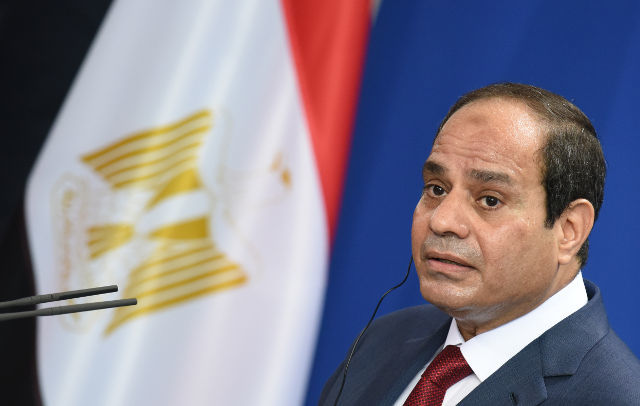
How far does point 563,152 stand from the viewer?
1.40 meters

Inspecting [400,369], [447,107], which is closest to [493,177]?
[400,369]

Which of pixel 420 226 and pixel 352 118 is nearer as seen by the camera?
pixel 420 226

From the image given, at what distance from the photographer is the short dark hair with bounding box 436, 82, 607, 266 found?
1.40 meters

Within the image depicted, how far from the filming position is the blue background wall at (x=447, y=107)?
6.96 ft

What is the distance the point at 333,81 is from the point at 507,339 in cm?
120

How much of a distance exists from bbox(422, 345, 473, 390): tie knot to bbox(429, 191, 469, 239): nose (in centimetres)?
23

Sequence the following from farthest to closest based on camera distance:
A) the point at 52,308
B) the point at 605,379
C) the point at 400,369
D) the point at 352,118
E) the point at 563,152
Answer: the point at 352,118, the point at 400,369, the point at 563,152, the point at 605,379, the point at 52,308

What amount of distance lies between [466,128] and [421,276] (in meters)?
0.27

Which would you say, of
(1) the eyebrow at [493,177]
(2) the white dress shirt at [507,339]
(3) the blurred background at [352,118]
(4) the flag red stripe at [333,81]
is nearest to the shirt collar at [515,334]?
(2) the white dress shirt at [507,339]

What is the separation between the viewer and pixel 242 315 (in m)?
2.38

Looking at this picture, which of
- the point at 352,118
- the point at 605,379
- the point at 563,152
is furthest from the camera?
the point at 352,118

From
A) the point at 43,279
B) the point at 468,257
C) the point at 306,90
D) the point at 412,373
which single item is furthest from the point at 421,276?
the point at 43,279

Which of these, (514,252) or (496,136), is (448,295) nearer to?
(514,252)

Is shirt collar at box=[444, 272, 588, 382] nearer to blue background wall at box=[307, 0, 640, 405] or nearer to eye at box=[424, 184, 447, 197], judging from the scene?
eye at box=[424, 184, 447, 197]
